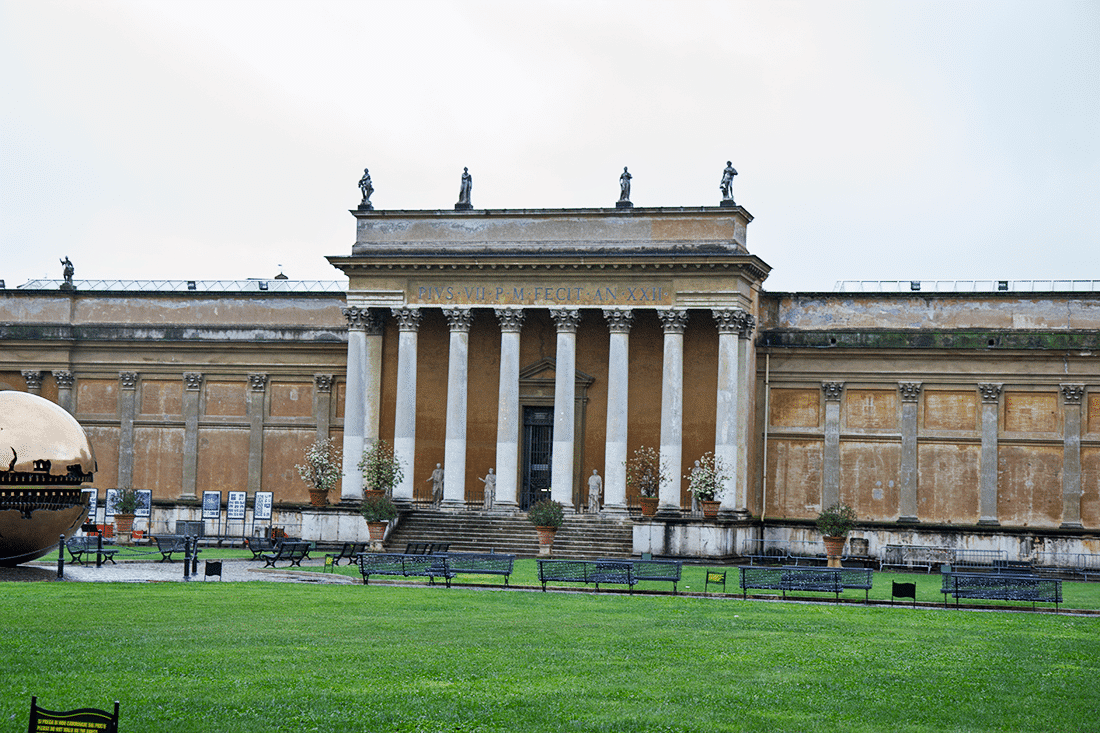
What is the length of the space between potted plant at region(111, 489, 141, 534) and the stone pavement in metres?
11.8

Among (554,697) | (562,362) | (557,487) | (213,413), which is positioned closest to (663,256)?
(562,362)

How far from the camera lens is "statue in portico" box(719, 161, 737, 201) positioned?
44.7 metres

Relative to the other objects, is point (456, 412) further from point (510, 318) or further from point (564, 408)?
point (564, 408)

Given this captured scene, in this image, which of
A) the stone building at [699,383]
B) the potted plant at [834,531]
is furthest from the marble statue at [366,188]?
the potted plant at [834,531]

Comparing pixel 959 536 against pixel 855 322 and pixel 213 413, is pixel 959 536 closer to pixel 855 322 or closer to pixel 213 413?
pixel 855 322

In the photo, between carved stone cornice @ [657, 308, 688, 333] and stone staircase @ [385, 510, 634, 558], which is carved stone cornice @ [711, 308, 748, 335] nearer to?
carved stone cornice @ [657, 308, 688, 333]

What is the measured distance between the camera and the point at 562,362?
147ft

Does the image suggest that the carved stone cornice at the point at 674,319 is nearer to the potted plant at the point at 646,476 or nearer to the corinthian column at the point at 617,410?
the corinthian column at the point at 617,410

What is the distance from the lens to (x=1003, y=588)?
89.8ft

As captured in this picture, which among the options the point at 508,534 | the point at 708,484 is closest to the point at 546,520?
the point at 508,534

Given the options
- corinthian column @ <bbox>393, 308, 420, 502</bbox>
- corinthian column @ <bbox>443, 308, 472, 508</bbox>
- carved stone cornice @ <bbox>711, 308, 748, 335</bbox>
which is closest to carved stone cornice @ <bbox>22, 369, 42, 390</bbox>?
corinthian column @ <bbox>393, 308, 420, 502</bbox>

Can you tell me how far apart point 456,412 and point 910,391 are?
50.5 ft

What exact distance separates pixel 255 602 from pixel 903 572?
80.1ft

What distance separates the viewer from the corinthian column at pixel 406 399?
4566cm
